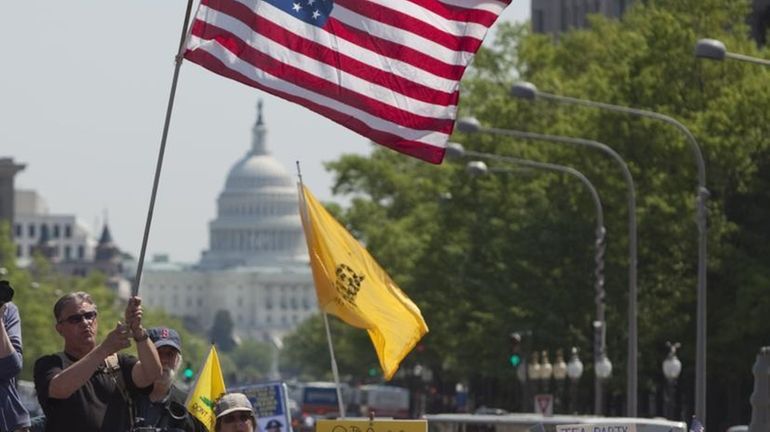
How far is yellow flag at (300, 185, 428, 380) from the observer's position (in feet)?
71.7

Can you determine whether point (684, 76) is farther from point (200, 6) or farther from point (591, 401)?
point (200, 6)

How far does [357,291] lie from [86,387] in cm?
895

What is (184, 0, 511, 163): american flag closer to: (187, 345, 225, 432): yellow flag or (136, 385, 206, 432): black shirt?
(187, 345, 225, 432): yellow flag

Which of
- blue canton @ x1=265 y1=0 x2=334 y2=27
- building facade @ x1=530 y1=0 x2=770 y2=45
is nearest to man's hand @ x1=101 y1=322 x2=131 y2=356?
blue canton @ x1=265 y1=0 x2=334 y2=27

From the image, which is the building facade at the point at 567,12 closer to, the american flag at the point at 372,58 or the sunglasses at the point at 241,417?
the american flag at the point at 372,58

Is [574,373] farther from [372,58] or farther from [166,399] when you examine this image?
[166,399]

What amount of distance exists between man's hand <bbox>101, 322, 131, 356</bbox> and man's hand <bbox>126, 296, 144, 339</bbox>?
0.12 ft

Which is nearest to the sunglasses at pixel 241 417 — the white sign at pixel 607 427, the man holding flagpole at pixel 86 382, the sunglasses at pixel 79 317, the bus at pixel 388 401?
the man holding flagpole at pixel 86 382

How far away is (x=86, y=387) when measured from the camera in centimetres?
1349

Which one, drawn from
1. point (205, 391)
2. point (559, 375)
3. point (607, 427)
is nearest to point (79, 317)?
point (607, 427)

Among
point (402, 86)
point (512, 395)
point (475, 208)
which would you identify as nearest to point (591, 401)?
point (475, 208)

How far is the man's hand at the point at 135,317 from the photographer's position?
1291cm

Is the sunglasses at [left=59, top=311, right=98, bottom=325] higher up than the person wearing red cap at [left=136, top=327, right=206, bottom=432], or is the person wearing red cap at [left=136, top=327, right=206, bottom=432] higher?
the sunglasses at [left=59, top=311, right=98, bottom=325]

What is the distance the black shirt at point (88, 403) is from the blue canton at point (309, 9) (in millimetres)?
4070
